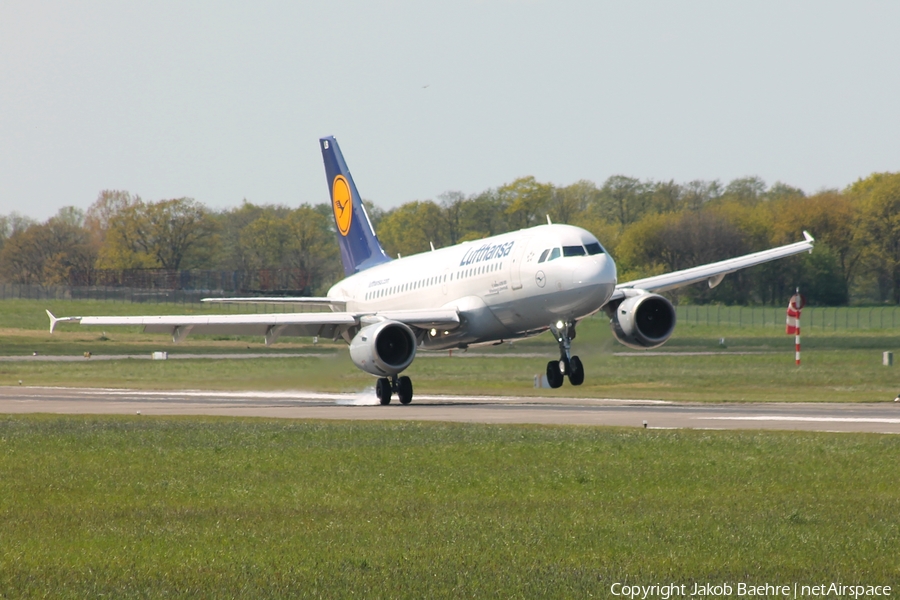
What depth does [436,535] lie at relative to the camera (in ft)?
43.8

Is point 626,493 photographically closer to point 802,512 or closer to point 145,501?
point 802,512

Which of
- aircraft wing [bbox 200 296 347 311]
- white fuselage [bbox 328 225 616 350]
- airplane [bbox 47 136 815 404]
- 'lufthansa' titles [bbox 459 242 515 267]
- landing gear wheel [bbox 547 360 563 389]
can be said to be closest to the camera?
white fuselage [bbox 328 225 616 350]

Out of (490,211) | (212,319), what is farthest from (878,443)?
(490,211)

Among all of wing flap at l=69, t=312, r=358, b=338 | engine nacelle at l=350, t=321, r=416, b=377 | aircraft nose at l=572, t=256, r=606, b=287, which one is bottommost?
engine nacelle at l=350, t=321, r=416, b=377

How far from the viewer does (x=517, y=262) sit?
36.9 metres

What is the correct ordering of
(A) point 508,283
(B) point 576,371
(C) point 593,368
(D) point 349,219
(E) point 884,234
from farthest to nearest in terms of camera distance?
(E) point 884,234
(C) point 593,368
(D) point 349,219
(A) point 508,283
(B) point 576,371

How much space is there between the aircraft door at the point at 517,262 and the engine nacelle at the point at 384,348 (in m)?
3.61

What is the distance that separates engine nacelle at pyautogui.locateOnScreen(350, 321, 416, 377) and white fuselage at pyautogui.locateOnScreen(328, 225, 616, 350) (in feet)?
A: 6.72

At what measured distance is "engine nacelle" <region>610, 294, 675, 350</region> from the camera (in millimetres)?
36906

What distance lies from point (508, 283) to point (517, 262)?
2.21ft

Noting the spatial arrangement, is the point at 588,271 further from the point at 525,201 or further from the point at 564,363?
the point at 525,201

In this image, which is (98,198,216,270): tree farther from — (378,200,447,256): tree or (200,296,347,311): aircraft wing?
(200,296,347,311): aircraft wing

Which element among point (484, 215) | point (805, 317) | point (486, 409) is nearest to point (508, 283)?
point (486, 409)

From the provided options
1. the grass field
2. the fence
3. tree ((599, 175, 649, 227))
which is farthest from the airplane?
tree ((599, 175, 649, 227))
